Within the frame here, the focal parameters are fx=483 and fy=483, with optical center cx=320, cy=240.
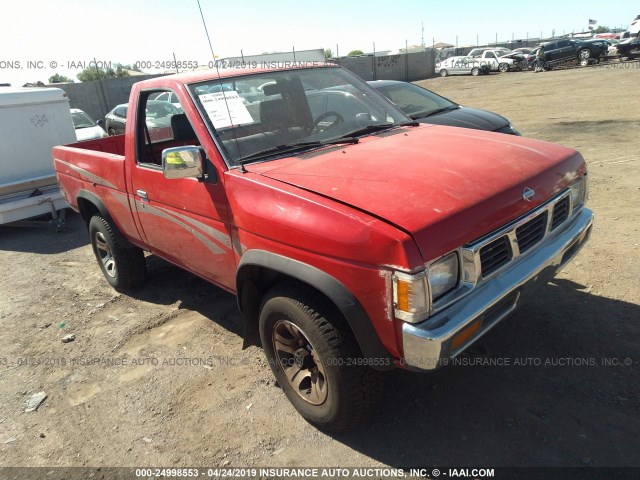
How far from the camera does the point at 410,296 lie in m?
2.08

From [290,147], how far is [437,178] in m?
1.05

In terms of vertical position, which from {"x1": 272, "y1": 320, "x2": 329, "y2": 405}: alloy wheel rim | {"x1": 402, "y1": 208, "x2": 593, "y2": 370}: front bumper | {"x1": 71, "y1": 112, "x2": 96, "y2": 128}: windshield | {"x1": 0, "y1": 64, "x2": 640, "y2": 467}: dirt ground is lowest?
{"x1": 0, "y1": 64, "x2": 640, "y2": 467}: dirt ground

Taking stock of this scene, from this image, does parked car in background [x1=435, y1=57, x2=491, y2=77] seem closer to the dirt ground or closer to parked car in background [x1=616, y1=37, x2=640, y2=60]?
parked car in background [x1=616, y1=37, x2=640, y2=60]

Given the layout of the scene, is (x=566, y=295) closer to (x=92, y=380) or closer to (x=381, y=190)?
(x=381, y=190)

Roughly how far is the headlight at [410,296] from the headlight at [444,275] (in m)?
0.08

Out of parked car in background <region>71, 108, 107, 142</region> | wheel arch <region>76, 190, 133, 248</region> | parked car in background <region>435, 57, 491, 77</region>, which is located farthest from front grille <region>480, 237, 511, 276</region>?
parked car in background <region>435, 57, 491, 77</region>

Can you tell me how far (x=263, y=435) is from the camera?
284 cm

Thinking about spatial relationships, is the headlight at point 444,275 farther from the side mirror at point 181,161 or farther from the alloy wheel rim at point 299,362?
the side mirror at point 181,161

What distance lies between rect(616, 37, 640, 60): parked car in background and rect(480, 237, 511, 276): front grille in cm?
3065

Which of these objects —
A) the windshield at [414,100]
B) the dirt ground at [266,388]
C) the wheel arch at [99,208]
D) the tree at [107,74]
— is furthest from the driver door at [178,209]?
the tree at [107,74]

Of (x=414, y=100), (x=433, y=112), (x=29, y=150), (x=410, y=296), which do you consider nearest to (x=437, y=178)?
(x=410, y=296)

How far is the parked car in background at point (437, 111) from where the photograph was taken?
274 inches

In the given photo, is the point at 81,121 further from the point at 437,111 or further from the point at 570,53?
the point at 570,53

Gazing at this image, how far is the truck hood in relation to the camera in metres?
2.21
